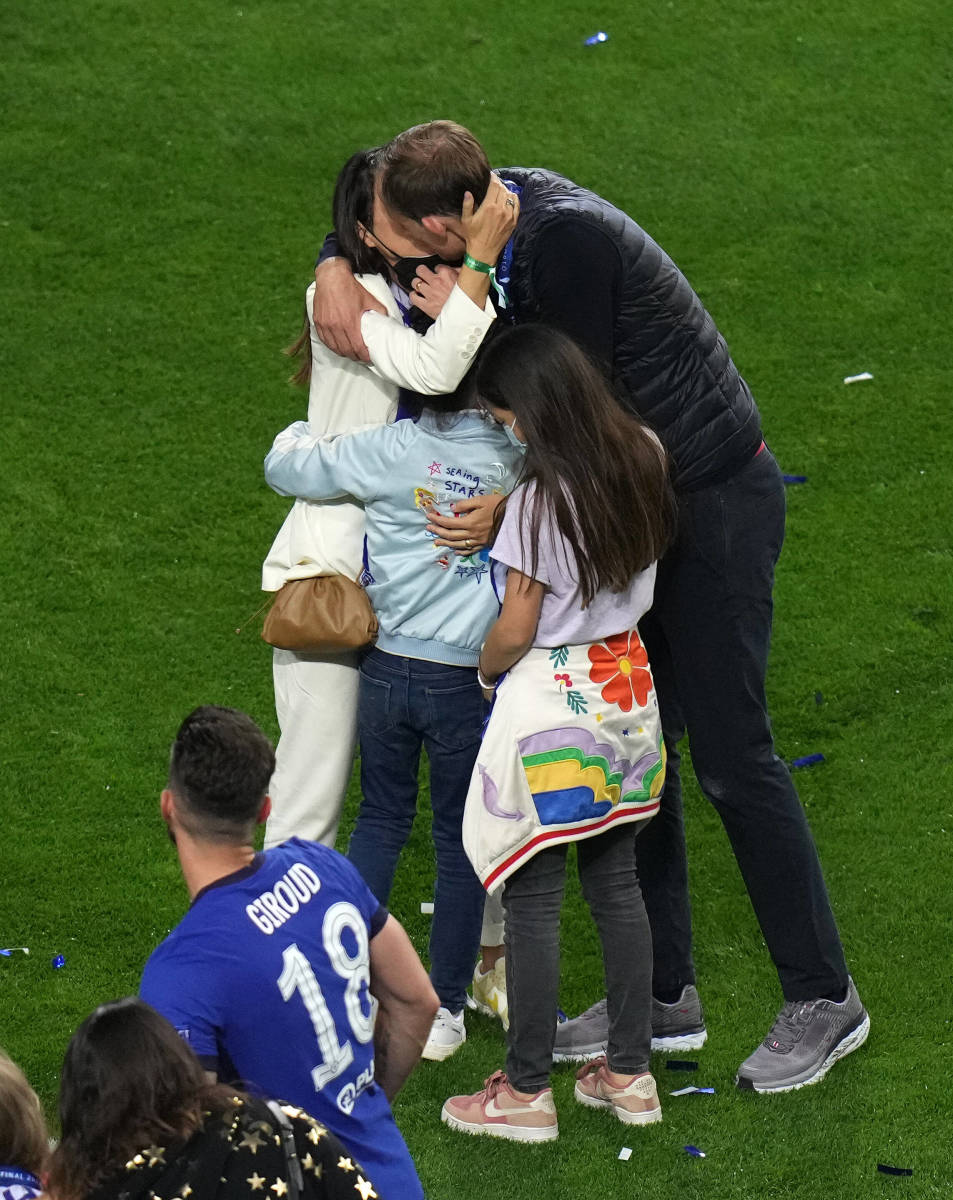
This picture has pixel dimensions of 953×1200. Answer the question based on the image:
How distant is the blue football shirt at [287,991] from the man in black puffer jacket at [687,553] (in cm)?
114

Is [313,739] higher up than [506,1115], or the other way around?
[313,739]

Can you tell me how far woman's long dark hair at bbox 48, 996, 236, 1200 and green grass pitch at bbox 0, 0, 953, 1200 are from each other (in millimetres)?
1539

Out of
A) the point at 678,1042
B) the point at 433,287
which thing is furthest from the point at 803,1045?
the point at 433,287

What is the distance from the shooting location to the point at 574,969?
4285mm

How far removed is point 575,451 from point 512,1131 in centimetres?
144

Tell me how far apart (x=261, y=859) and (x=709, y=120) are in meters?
6.72

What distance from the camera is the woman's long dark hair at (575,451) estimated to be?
10.4 ft

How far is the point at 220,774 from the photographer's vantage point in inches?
99.7

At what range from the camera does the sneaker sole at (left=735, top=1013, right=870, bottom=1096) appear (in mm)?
3729

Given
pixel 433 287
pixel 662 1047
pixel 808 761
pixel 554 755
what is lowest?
pixel 808 761

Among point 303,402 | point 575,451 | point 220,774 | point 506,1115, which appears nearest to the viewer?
point 220,774

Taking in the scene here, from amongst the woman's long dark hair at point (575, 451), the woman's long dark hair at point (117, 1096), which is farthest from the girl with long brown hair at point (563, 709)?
the woman's long dark hair at point (117, 1096)

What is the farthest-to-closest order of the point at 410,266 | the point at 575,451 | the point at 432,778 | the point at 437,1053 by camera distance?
the point at 437,1053
the point at 432,778
the point at 410,266
the point at 575,451

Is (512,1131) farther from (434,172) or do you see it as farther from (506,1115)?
(434,172)
